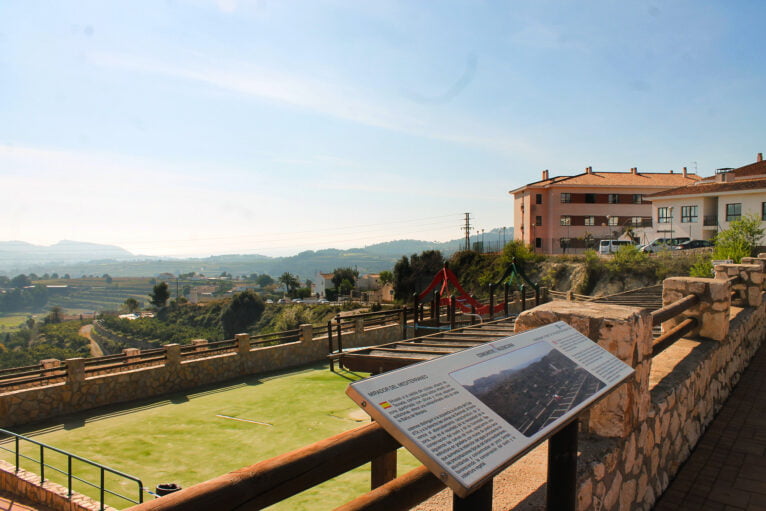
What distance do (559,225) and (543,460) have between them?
4747cm

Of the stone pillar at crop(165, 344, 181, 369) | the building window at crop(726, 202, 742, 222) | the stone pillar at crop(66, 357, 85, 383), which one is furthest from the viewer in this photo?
the building window at crop(726, 202, 742, 222)

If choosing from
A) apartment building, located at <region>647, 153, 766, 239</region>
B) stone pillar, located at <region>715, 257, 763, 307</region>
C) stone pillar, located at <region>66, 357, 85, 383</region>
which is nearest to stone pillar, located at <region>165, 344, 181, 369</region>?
stone pillar, located at <region>66, 357, 85, 383</region>

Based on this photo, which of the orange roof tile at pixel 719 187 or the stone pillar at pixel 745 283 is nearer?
the stone pillar at pixel 745 283

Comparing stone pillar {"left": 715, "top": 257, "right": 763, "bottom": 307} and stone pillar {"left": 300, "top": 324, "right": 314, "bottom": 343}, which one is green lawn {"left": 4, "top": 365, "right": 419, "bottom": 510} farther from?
stone pillar {"left": 715, "top": 257, "right": 763, "bottom": 307}

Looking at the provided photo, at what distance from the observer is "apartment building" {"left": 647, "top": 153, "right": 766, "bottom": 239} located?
31.8 m

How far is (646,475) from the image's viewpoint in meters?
3.59

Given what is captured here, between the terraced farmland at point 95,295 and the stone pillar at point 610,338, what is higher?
the stone pillar at point 610,338

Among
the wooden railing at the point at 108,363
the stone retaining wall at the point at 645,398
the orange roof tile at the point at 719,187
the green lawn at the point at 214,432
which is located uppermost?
the orange roof tile at the point at 719,187

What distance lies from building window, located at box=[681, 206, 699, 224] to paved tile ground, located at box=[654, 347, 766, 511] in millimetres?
34587

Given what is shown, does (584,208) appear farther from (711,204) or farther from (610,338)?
(610,338)

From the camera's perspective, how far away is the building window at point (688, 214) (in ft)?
117

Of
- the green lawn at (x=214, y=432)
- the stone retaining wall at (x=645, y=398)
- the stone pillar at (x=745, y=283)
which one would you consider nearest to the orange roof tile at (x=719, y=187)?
the stone pillar at (x=745, y=283)

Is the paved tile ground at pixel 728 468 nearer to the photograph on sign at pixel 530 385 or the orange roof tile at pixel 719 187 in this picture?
the photograph on sign at pixel 530 385

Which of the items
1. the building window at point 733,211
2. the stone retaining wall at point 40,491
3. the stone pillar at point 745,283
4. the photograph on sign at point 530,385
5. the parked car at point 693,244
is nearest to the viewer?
the photograph on sign at point 530,385
